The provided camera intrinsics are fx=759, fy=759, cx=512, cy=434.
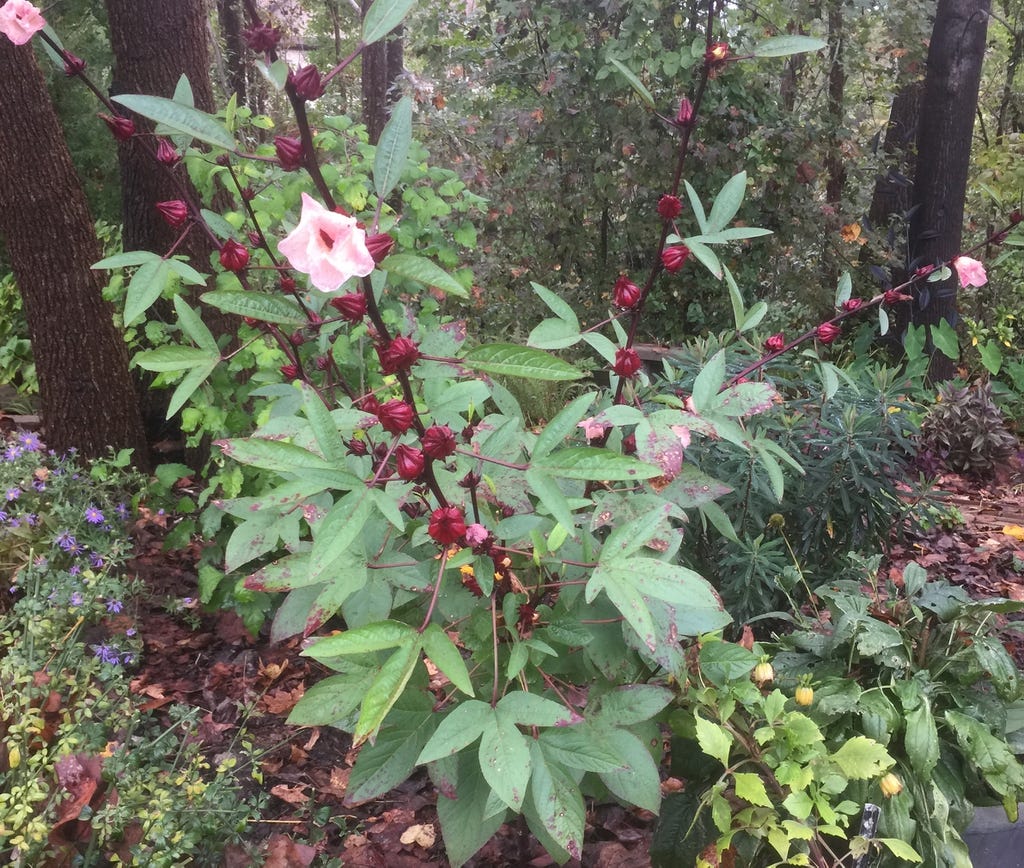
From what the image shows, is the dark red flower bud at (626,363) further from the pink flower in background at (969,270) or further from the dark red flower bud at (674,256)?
the pink flower in background at (969,270)

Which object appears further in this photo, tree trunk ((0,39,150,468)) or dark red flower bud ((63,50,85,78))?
tree trunk ((0,39,150,468))

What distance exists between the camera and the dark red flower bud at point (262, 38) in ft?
2.64

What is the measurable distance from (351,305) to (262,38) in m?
0.29

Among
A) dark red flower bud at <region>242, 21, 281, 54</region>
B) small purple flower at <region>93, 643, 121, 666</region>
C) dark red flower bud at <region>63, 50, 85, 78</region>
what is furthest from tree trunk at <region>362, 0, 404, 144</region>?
dark red flower bud at <region>242, 21, 281, 54</region>

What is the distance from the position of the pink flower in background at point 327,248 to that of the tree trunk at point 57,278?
100 inches

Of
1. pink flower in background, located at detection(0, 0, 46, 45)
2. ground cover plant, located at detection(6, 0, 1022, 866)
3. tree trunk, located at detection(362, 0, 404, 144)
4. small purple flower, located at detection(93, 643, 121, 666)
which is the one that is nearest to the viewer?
ground cover plant, located at detection(6, 0, 1022, 866)

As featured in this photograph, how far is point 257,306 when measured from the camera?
938mm

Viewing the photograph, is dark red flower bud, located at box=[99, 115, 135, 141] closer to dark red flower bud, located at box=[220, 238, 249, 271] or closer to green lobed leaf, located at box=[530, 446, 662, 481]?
dark red flower bud, located at box=[220, 238, 249, 271]

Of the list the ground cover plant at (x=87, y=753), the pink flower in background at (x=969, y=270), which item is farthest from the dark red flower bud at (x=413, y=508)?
the pink flower in background at (x=969, y=270)

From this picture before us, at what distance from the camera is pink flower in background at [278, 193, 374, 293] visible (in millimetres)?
784

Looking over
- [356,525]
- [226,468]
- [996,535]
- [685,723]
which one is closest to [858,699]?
[685,723]

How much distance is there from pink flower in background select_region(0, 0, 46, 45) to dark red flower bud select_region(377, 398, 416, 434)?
0.71 meters

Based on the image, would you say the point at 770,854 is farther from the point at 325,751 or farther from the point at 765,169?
the point at 765,169

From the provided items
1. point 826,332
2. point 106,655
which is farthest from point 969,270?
point 106,655
